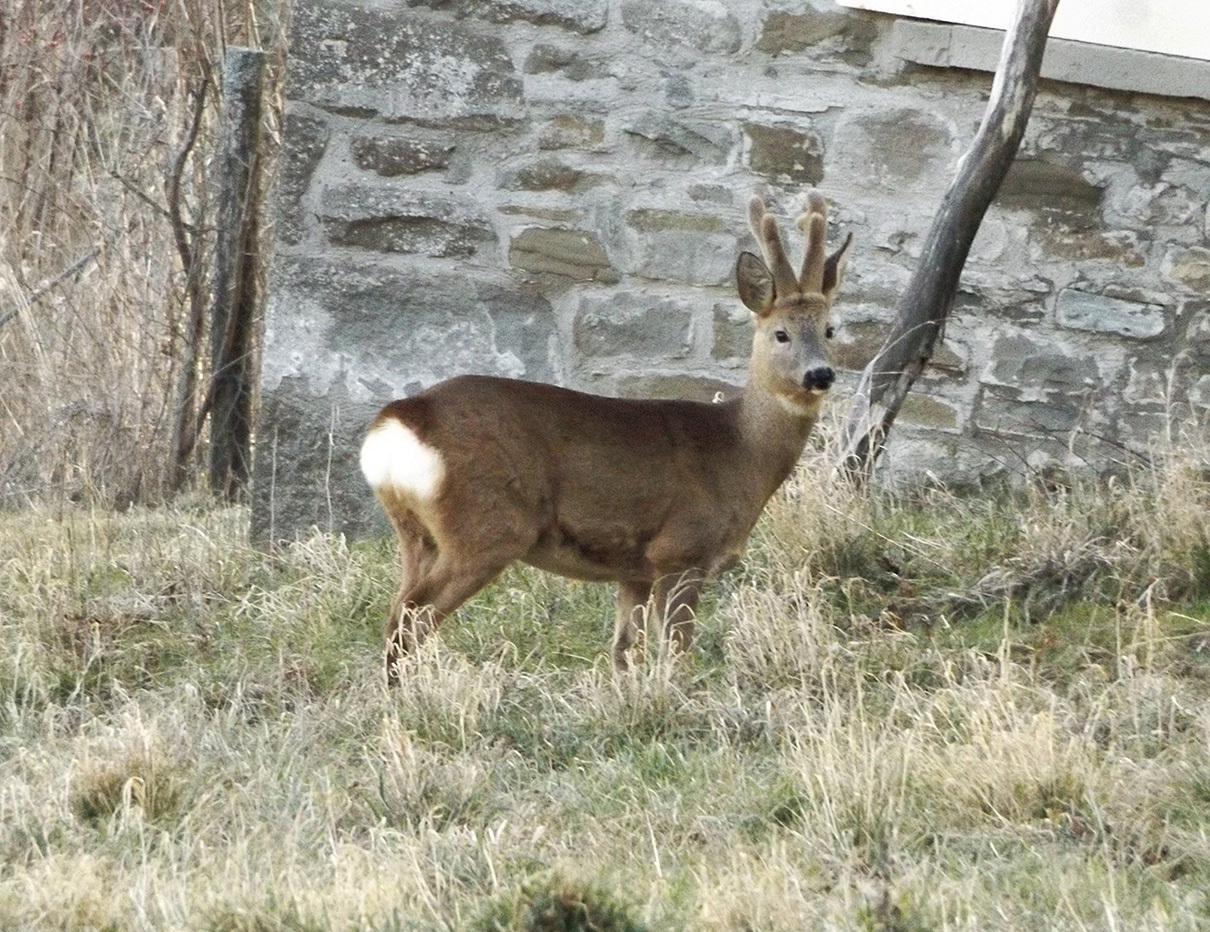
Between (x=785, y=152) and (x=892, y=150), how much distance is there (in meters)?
0.43

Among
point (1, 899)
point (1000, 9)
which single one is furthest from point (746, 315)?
point (1, 899)

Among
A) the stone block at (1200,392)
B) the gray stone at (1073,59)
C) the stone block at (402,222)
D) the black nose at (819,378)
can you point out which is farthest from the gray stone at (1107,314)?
the stone block at (402,222)

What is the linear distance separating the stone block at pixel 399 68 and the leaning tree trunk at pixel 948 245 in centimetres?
171

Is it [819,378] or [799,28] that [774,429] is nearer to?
[819,378]

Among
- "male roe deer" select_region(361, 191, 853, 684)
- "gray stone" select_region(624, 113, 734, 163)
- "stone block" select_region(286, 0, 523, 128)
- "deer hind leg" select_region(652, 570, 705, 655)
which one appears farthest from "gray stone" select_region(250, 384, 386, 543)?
"deer hind leg" select_region(652, 570, 705, 655)

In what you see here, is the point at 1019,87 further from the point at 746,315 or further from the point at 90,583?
the point at 90,583

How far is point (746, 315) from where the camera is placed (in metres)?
7.13

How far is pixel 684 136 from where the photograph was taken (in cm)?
702

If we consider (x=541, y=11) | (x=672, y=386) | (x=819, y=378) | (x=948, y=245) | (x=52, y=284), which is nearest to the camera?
(x=819, y=378)

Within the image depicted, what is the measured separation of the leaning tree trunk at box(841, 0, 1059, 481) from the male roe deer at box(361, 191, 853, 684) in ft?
2.66

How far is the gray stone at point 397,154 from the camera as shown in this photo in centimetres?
698

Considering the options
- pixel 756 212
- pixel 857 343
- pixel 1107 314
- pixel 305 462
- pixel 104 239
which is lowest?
pixel 305 462

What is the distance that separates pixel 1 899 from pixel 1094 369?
16.2 ft

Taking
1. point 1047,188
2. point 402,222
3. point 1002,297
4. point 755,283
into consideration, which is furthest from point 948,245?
point 402,222
